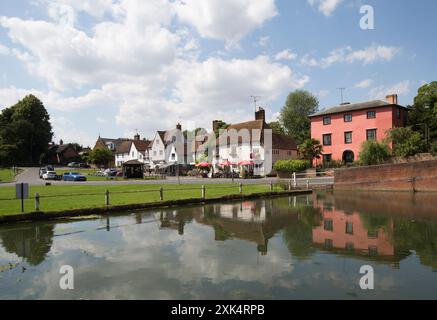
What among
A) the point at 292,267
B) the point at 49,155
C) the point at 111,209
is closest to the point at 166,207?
the point at 111,209

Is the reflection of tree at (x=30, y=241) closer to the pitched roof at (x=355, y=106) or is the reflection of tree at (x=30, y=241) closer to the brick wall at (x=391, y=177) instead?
the brick wall at (x=391, y=177)

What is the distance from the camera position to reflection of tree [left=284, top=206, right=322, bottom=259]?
33.2 ft

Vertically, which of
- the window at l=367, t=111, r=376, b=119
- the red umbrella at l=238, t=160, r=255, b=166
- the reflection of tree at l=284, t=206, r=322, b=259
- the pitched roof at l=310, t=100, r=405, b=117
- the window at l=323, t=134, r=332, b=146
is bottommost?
the reflection of tree at l=284, t=206, r=322, b=259

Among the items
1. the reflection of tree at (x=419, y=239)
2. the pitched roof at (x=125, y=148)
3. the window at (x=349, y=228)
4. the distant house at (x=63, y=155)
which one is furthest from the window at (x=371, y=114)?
the distant house at (x=63, y=155)

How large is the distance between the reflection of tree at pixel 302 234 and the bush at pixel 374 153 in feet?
71.2

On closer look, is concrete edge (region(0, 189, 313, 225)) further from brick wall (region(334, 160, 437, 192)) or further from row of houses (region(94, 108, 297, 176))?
row of houses (region(94, 108, 297, 176))

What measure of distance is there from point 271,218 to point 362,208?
689cm

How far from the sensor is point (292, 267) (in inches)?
336

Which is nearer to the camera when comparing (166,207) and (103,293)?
(103,293)

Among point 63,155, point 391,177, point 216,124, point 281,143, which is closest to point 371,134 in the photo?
point 391,177

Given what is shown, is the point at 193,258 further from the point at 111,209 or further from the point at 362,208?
the point at 362,208

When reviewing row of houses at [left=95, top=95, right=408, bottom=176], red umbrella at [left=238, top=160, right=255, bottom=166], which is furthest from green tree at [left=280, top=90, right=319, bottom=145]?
red umbrella at [left=238, top=160, right=255, bottom=166]

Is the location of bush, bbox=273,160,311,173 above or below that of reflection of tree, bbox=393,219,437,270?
above

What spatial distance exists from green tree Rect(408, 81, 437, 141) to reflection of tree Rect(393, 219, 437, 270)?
33852 millimetres
